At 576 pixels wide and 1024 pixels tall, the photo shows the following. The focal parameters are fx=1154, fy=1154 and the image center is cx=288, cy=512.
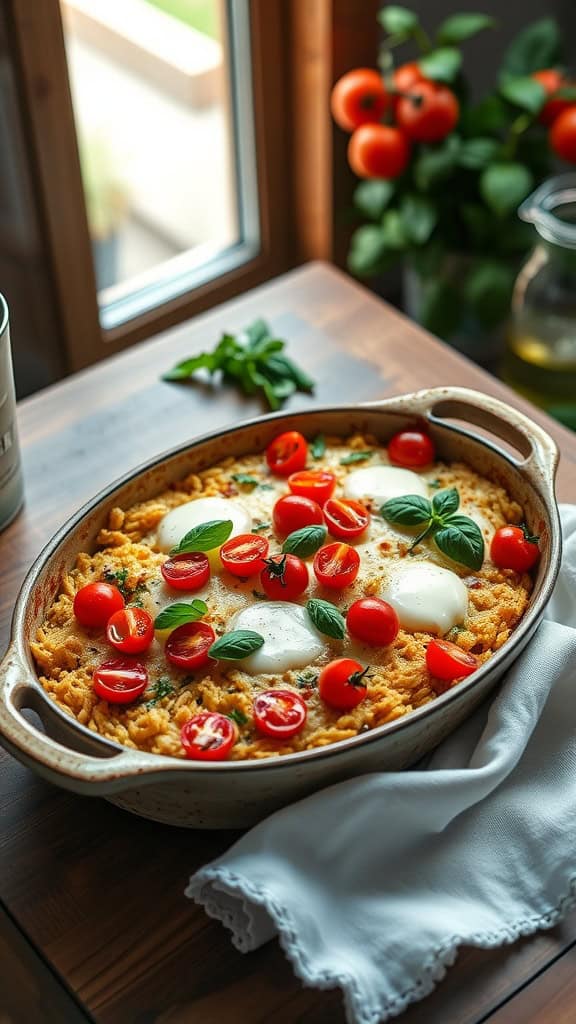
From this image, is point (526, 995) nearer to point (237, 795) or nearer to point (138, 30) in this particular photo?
point (237, 795)

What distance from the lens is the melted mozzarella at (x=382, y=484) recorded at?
5.33 feet

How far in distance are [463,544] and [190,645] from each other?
38cm

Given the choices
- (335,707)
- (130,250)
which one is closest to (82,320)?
(130,250)

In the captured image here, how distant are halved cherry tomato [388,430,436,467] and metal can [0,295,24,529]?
1.82ft

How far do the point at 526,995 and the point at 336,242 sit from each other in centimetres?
216

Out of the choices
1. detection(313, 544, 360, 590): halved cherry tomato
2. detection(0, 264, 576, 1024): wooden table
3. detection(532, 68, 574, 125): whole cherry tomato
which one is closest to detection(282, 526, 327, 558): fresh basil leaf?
detection(313, 544, 360, 590): halved cherry tomato

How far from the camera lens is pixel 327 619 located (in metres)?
1.41

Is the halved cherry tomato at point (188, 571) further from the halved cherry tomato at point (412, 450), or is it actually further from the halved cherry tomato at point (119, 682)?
the halved cherry tomato at point (412, 450)

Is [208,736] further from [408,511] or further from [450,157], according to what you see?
[450,157]

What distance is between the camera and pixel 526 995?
1272 mm

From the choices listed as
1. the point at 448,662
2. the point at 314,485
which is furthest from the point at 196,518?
the point at 448,662

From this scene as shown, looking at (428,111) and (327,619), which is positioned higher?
(428,111)

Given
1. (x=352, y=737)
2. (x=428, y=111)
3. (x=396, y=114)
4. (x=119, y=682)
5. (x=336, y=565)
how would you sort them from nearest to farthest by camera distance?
1. (x=352, y=737)
2. (x=119, y=682)
3. (x=336, y=565)
4. (x=428, y=111)
5. (x=396, y=114)

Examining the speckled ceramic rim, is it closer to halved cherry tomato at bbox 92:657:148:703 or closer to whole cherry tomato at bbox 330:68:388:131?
halved cherry tomato at bbox 92:657:148:703
